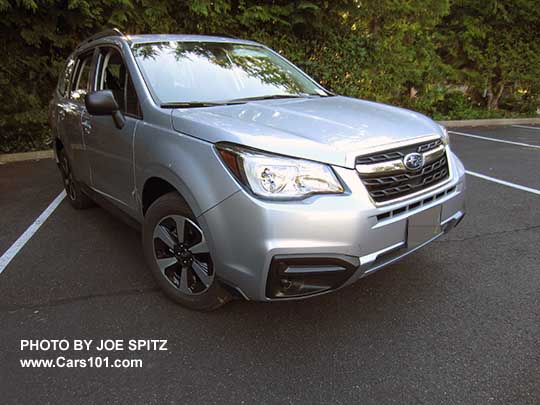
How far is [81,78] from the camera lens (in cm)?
393

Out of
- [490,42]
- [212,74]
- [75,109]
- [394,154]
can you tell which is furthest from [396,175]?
[490,42]

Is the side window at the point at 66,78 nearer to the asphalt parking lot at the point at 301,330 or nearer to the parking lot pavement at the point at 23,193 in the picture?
the parking lot pavement at the point at 23,193

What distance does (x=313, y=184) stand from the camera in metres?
2.00

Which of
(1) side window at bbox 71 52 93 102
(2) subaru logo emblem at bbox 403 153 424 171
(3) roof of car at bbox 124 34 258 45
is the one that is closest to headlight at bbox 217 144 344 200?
(2) subaru logo emblem at bbox 403 153 424 171

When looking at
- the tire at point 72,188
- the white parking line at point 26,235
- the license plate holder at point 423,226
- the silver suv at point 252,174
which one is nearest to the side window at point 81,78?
the silver suv at point 252,174

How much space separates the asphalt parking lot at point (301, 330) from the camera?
1.96 metres

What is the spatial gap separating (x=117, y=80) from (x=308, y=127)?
Answer: 5.57 feet

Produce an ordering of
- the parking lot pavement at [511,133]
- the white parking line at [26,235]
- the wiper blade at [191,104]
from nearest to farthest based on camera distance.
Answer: the wiper blade at [191,104], the white parking line at [26,235], the parking lot pavement at [511,133]

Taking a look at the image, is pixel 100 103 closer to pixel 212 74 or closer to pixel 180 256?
pixel 212 74

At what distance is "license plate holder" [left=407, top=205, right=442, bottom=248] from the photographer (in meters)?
2.20

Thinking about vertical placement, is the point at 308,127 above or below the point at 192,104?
below

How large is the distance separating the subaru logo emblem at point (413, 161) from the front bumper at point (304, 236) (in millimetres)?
223

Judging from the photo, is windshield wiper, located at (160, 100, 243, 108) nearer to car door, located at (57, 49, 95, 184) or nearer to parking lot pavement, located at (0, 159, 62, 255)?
car door, located at (57, 49, 95, 184)

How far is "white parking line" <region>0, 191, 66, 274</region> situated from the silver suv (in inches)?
36.8
